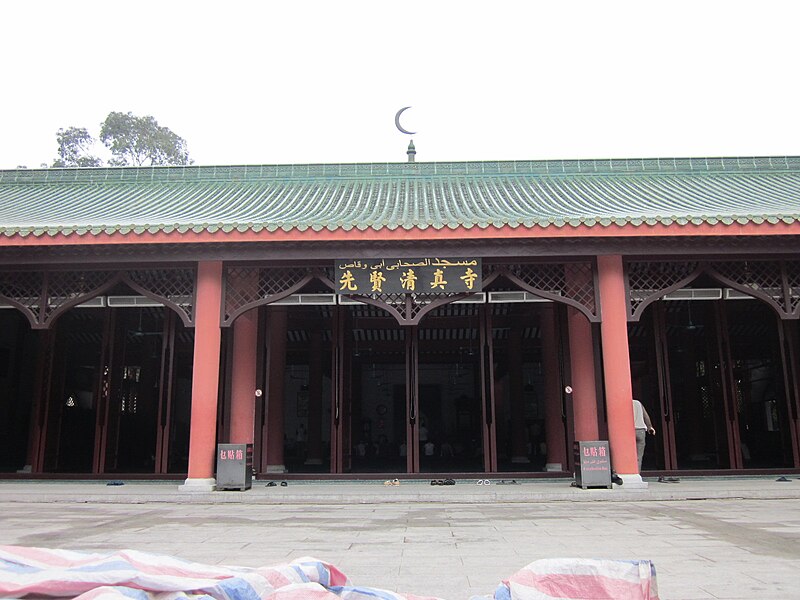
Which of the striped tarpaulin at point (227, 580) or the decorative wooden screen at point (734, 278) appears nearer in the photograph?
the striped tarpaulin at point (227, 580)

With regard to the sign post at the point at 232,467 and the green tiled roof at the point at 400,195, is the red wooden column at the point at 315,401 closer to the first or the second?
the green tiled roof at the point at 400,195

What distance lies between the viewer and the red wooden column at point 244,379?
33.5ft

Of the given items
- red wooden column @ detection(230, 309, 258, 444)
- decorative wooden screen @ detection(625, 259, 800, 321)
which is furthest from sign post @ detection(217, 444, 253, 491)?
decorative wooden screen @ detection(625, 259, 800, 321)

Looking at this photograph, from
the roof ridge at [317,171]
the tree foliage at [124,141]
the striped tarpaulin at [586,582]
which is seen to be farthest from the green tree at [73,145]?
the striped tarpaulin at [586,582]

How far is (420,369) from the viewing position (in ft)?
64.0

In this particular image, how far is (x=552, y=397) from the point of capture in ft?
38.3

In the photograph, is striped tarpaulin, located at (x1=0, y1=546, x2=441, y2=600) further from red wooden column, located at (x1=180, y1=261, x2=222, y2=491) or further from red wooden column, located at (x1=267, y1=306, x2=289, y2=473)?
red wooden column, located at (x1=267, y1=306, x2=289, y2=473)

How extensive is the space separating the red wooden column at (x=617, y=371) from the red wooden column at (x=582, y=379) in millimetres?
1162

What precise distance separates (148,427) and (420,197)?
8.25m

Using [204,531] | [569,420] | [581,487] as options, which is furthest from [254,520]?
[569,420]

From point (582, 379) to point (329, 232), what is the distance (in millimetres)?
4662

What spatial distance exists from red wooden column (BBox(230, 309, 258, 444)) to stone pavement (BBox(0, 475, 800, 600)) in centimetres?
107

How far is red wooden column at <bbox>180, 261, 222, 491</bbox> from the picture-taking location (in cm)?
890

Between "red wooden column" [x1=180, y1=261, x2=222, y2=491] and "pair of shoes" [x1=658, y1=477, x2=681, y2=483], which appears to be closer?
"red wooden column" [x1=180, y1=261, x2=222, y2=491]
